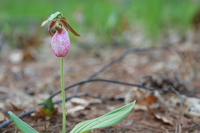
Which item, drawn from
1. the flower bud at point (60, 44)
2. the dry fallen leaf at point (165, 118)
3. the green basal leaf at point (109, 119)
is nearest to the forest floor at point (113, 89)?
the dry fallen leaf at point (165, 118)

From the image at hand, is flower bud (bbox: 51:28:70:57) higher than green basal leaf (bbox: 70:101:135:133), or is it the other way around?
flower bud (bbox: 51:28:70:57)

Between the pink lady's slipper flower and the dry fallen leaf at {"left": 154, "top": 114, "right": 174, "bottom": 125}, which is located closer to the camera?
the pink lady's slipper flower

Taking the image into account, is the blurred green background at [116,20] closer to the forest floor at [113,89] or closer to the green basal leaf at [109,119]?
the forest floor at [113,89]

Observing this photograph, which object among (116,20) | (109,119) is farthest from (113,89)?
(116,20)

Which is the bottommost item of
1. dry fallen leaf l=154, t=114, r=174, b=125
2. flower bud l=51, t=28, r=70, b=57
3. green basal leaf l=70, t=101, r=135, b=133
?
green basal leaf l=70, t=101, r=135, b=133

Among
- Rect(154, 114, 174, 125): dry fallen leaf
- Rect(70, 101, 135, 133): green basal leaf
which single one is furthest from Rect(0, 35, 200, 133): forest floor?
Rect(70, 101, 135, 133): green basal leaf

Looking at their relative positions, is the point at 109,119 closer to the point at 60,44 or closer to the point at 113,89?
the point at 60,44

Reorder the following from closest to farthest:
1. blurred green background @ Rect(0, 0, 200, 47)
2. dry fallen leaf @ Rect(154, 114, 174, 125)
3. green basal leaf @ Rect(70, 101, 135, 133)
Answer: green basal leaf @ Rect(70, 101, 135, 133) < dry fallen leaf @ Rect(154, 114, 174, 125) < blurred green background @ Rect(0, 0, 200, 47)

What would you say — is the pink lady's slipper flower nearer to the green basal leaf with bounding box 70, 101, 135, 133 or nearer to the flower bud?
the flower bud
